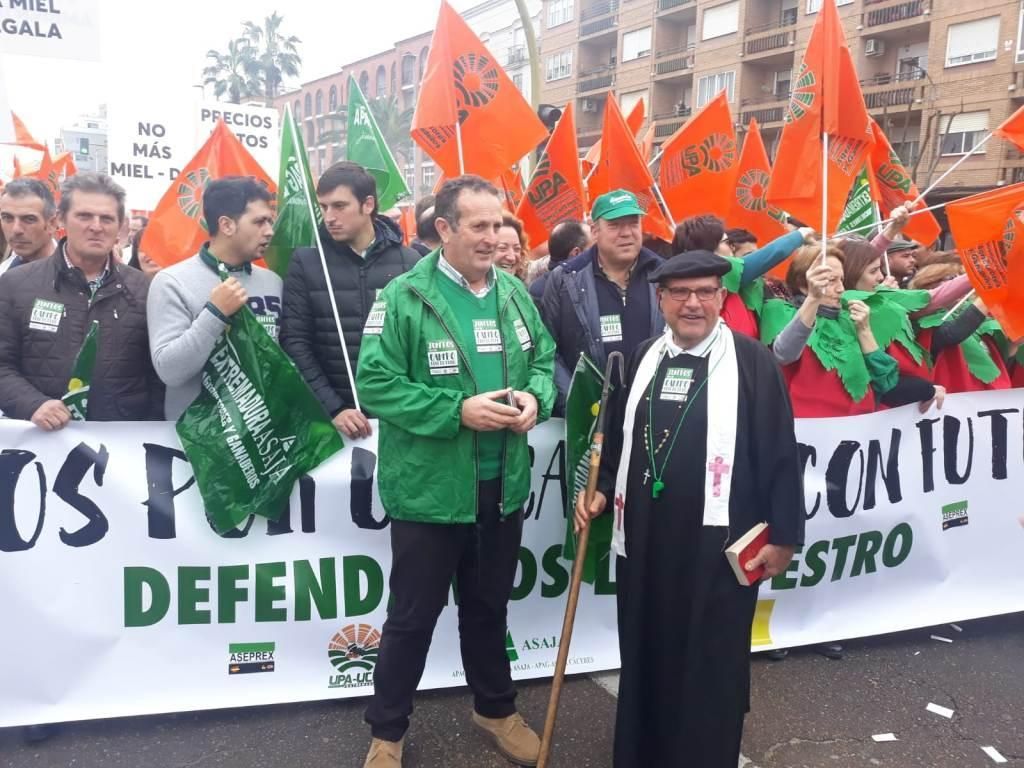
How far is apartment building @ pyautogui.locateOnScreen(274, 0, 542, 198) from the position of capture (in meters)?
57.9

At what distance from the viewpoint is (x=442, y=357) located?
2986 millimetres

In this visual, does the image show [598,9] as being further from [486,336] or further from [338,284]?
[486,336]

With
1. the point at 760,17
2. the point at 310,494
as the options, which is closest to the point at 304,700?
the point at 310,494

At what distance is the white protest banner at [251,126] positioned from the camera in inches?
331

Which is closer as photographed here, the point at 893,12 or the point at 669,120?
the point at 893,12

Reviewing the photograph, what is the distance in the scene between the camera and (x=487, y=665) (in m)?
3.31

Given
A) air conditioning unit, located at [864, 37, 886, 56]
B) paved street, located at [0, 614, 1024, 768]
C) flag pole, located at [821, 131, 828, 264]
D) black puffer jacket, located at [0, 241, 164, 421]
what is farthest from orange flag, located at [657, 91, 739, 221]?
air conditioning unit, located at [864, 37, 886, 56]

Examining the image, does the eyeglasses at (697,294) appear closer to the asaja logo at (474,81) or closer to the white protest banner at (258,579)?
the white protest banner at (258,579)

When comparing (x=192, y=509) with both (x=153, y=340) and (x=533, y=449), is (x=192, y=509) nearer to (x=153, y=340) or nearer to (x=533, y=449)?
(x=153, y=340)

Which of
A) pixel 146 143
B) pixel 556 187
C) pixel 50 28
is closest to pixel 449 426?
pixel 50 28

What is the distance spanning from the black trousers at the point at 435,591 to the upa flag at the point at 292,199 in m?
1.71

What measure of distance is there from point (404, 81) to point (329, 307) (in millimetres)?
75729

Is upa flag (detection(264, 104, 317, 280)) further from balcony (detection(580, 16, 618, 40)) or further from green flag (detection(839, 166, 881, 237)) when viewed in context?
balcony (detection(580, 16, 618, 40))

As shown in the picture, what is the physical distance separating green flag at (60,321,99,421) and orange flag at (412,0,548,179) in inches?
124
